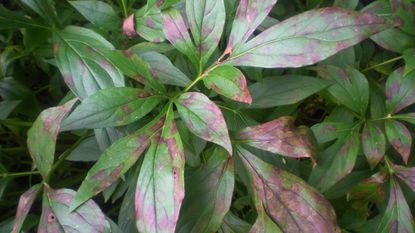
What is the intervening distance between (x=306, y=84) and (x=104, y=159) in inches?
13.9

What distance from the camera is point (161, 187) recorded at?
0.61 metres

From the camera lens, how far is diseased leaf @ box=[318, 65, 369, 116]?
0.86m

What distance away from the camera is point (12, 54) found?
43.4 inches

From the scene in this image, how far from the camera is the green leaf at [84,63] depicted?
751mm

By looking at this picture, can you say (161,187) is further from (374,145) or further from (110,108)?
(374,145)

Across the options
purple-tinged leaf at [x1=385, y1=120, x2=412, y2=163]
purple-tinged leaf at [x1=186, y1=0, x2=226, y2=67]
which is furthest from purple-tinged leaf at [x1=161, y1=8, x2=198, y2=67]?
purple-tinged leaf at [x1=385, y1=120, x2=412, y2=163]

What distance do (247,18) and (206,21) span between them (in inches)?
2.4

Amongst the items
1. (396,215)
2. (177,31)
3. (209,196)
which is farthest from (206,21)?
(396,215)

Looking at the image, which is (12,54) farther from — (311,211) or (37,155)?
(311,211)

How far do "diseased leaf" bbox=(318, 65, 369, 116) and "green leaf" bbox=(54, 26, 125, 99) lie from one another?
0.38 m

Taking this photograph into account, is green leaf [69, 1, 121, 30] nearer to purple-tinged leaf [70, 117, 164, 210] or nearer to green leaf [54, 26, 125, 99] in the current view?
green leaf [54, 26, 125, 99]

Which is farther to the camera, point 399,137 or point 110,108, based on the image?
point 399,137

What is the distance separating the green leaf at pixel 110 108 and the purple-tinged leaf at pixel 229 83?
9 centimetres

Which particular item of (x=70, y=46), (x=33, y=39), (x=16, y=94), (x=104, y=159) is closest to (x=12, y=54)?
(x=16, y=94)
